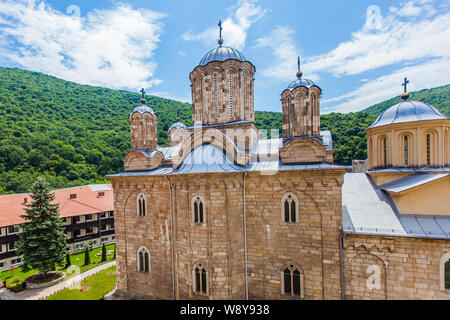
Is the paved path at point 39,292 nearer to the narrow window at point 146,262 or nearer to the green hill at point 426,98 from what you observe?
the narrow window at point 146,262

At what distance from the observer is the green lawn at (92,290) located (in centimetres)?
1325

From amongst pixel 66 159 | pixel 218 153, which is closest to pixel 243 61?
pixel 218 153

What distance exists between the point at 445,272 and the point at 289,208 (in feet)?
20.3

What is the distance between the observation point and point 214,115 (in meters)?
12.6

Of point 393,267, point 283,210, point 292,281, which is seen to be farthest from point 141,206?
point 393,267

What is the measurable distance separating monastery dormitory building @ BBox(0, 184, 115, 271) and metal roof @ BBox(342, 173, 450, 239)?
24.6m

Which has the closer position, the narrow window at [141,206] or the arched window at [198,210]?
the arched window at [198,210]

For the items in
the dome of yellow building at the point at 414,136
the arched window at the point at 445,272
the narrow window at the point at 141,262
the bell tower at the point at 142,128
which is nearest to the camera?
the arched window at the point at 445,272

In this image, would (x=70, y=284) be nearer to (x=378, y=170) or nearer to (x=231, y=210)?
(x=231, y=210)

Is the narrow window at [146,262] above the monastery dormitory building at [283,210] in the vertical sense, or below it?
below

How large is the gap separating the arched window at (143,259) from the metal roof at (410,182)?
43.2 ft

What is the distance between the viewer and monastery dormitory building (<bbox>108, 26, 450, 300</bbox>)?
8.76 meters

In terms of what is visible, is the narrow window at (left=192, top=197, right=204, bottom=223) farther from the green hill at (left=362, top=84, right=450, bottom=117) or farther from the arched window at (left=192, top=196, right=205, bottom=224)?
the green hill at (left=362, top=84, right=450, bottom=117)

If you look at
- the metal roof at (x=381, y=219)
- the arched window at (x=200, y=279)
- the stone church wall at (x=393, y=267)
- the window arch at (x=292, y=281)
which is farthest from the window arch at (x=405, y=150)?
the arched window at (x=200, y=279)
